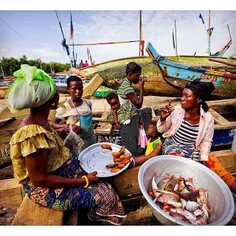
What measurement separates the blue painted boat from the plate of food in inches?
57.1

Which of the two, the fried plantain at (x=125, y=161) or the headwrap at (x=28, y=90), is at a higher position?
the headwrap at (x=28, y=90)

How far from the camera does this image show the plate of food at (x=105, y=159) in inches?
53.3

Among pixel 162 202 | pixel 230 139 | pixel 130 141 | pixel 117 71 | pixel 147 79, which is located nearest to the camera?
pixel 162 202

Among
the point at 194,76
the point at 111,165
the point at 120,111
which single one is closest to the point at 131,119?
the point at 120,111

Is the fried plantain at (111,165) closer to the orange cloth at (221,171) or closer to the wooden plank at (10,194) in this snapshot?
the wooden plank at (10,194)

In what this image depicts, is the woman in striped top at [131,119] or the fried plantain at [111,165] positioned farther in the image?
the woman in striped top at [131,119]

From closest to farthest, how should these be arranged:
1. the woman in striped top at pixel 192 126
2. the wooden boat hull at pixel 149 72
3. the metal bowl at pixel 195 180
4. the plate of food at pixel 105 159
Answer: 1. the metal bowl at pixel 195 180
2. the plate of food at pixel 105 159
3. the woman in striped top at pixel 192 126
4. the wooden boat hull at pixel 149 72

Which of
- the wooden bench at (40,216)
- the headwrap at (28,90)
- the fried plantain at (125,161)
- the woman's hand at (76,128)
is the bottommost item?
the wooden bench at (40,216)

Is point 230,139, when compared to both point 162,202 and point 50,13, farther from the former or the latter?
point 50,13

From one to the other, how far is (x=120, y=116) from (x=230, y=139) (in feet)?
4.97

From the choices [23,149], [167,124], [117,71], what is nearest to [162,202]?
[167,124]

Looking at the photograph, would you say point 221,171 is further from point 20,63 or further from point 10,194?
point 20,63

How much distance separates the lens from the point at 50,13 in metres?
1.40

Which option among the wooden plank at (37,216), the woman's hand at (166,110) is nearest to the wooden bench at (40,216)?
the wooden plank at (37,216)
